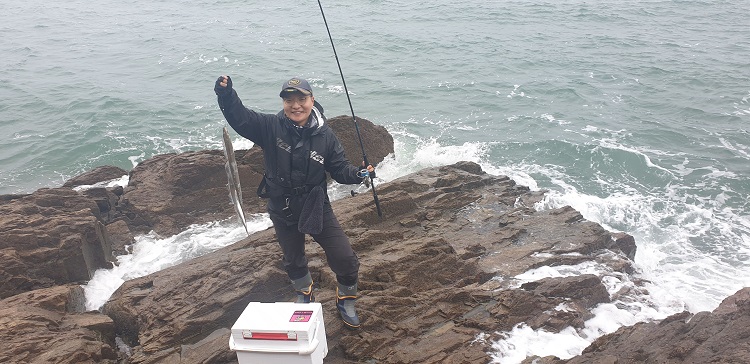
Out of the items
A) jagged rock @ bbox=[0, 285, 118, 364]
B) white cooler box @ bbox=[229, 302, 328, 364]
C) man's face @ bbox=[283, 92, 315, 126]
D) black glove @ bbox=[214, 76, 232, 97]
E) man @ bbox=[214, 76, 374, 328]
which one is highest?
black glove @ bbox=[214, 76, 232, 97]

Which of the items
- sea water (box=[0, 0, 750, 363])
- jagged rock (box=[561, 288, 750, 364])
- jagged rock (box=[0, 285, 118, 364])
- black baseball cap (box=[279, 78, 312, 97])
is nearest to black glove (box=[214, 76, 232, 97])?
black baseball cap (box=[279, 78, 312, 97])

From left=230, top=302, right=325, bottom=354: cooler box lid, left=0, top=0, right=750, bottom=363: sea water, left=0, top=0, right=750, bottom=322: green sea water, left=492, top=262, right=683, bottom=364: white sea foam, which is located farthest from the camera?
left=0, top=0, right=750, bottom=322: green sea water

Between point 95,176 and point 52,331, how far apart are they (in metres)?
6.89

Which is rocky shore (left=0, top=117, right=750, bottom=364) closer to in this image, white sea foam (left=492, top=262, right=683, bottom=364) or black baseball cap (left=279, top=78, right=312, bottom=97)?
white sea foam (left=492, top=262, right=683, bottom=364)

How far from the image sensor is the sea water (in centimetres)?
1076

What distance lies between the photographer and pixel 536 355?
19.4ft

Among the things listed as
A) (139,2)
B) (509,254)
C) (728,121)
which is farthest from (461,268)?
(139,2)

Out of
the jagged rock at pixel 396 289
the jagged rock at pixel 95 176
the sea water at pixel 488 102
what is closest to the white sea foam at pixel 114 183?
the jagged rock at pixel 95 176

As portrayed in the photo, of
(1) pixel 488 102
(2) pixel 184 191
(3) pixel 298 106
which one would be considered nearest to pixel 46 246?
(2) pixel 184 191

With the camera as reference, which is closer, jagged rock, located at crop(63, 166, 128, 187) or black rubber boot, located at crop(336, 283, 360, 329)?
black rubber boot, located at crop(336, 283, 360, 329)

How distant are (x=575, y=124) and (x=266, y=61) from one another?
1463 centimetres

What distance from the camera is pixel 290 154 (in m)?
5.16

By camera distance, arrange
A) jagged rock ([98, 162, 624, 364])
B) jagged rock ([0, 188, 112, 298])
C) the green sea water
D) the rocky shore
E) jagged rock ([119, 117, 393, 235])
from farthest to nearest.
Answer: the green sea water < jagged rock ([119, 117, 393, 235]) < jagged rock ([0, 188, 112, 298]) < jagged rock ([98, 162, 624, 364]) < the rocky shore

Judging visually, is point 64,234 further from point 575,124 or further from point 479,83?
point 479,83
